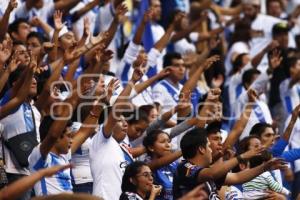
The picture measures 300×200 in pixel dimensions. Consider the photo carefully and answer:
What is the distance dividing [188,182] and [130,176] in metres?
0.55

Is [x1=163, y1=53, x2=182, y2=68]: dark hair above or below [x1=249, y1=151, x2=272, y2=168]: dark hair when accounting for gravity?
above

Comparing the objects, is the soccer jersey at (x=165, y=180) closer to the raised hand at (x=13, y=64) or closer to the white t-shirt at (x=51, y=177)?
the white t-shirt at (x=51, y=177)

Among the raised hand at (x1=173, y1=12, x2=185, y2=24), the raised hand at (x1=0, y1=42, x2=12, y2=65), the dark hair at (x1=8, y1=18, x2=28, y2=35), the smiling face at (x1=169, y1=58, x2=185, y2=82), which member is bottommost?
the smiling face at (x1=169, y1=58, x2=185, y2=82)

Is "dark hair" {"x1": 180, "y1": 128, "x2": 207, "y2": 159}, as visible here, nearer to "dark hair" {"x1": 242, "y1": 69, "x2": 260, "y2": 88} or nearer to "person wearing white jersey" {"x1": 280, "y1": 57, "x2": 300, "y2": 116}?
"dark hair" {"x1": 242, "y1": 69, "x2": 260, "y2": 88}

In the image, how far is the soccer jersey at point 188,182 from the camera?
884 cm

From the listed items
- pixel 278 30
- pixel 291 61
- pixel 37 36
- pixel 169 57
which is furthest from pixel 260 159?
pixel 278 30

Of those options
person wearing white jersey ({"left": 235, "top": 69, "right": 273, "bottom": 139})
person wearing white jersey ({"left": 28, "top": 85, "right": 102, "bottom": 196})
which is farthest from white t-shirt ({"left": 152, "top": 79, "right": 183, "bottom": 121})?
person wearing white jersey ({"left": 28, "top": 85, "right": 102, "bottom": 196})

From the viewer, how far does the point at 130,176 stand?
9.12 meters

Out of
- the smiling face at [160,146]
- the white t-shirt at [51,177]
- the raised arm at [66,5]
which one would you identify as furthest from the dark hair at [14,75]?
the raised arm at [66,5]

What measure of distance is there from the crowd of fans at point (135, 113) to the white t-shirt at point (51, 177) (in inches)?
0.4

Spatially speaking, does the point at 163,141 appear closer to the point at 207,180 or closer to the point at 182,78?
the point at 207,180

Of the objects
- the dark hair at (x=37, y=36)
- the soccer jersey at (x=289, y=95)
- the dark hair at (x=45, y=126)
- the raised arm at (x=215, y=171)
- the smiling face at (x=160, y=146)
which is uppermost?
the dark hair at (x=37, y=36)

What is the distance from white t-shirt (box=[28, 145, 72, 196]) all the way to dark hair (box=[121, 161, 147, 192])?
61 cm

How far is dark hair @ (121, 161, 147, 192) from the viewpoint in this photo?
9109 millimetres
